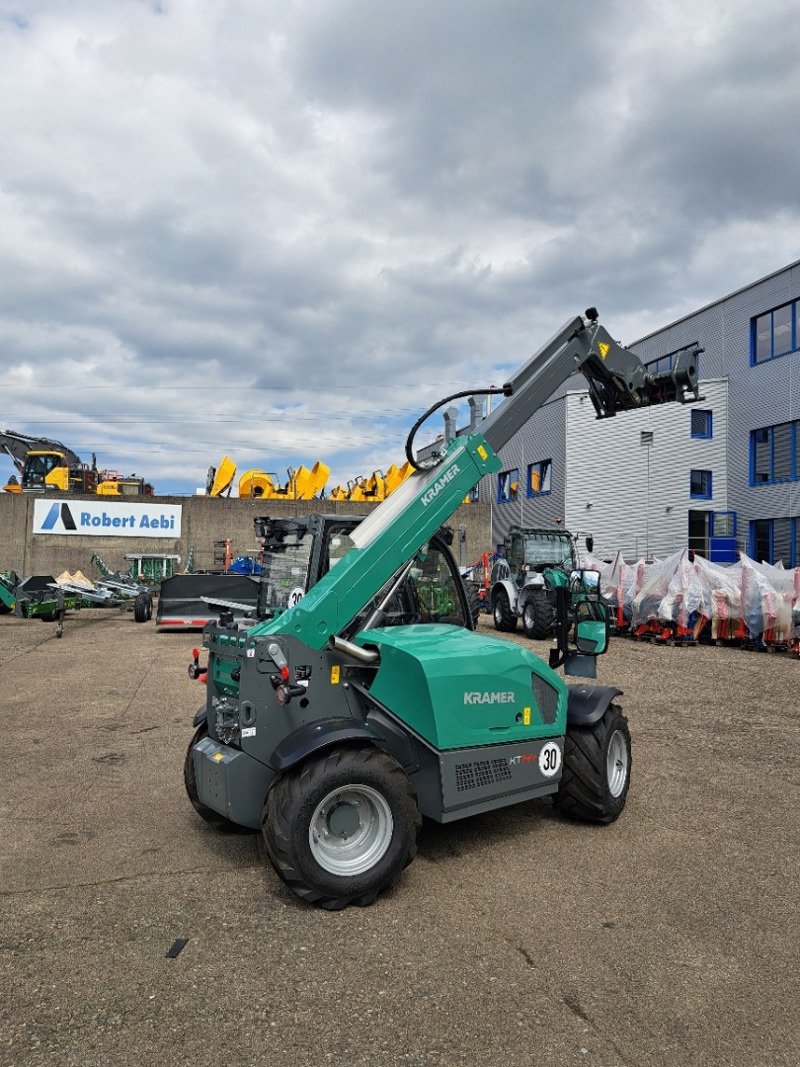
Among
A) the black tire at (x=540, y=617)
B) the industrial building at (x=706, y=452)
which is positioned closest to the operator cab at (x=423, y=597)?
the black tire at (x=540, y=617)

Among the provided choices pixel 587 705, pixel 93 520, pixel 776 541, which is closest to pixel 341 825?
pixel 587 705

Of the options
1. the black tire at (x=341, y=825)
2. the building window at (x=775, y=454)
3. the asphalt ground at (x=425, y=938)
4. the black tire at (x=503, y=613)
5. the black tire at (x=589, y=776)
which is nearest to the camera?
the asphalt ground at (x=425, y=938)

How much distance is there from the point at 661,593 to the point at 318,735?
1324 centimetres

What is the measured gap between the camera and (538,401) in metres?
5.16

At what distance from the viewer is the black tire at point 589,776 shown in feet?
16.2

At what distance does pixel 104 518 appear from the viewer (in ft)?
95.1

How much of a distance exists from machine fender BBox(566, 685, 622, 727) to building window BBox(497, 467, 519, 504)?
28.3 m

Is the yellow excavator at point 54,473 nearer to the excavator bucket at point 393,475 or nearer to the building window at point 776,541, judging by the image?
the excavator bucket at point 393,475

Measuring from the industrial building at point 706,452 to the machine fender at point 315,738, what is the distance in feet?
76.7

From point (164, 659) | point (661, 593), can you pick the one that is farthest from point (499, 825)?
point (661, 593)

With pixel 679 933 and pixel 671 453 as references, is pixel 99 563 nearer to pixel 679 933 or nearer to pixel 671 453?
pixel 671 453

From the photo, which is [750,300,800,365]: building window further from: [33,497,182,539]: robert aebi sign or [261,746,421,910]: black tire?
[261,746,421,910]: black tire

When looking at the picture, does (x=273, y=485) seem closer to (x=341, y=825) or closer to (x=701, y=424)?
(x=701, y=424)

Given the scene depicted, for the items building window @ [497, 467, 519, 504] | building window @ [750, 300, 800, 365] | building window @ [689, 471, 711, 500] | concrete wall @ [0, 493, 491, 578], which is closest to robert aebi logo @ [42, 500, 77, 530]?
concrete wall @ [0, 493, 491, 578]
